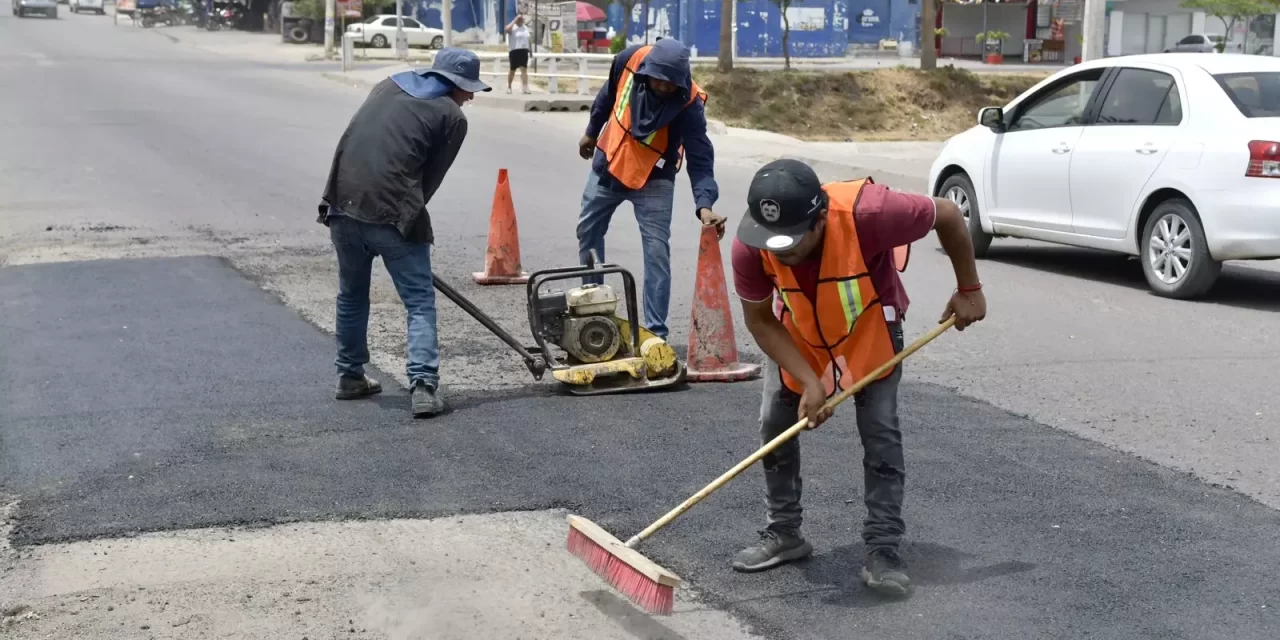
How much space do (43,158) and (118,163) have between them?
3.55ft

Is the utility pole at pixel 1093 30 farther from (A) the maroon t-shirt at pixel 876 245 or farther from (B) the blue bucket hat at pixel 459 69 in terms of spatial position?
(A) the maroon t-shirt at pixel 876 245

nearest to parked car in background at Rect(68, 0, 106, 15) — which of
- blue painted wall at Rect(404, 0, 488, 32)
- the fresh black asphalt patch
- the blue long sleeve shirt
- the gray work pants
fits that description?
blue painted wall at Rect(404, 0, 488, 32)

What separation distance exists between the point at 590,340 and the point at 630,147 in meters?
1.12

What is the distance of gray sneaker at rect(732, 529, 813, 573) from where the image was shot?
4.64 metres

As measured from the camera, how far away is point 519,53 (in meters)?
28.3

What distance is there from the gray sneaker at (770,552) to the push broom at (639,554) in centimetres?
29

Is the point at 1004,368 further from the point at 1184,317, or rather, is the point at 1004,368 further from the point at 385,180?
the point at 385,180

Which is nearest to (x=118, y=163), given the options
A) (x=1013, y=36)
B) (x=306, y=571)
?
(x=306, y=571)

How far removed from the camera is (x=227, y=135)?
2083 centimetres

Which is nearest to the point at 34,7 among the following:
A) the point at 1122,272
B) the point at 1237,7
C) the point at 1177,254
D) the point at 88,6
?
the point at 88,6

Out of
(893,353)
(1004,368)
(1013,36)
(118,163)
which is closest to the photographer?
(893,353)

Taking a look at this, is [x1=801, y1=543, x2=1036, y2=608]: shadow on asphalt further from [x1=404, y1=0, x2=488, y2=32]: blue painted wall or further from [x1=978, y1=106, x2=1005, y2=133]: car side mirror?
[x1=404, y1=0, x2=488, y2=32]: blue painted wall

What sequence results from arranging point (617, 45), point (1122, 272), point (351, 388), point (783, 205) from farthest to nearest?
point (617, 45) < point (1122, 272) < point (351, 388) < point (783, 205)

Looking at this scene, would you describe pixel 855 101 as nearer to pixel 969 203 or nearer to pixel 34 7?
pixel 969 203
